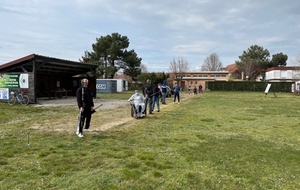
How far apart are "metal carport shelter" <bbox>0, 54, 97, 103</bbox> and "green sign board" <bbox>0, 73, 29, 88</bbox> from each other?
0.94 ft

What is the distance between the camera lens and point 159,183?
384 centimetres

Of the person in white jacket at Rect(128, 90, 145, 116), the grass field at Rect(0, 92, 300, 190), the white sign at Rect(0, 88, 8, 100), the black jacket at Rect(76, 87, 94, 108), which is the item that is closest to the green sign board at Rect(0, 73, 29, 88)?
the white sign at Rect(0, 88, 8, 100)

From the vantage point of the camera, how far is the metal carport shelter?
17781 mm

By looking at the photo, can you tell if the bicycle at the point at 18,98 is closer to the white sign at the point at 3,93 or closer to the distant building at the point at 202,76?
the white sign at the point at 3,93

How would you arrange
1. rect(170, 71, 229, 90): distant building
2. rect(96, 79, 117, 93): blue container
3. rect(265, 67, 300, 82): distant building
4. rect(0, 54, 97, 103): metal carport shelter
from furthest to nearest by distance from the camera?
rect(170, 71, 229, 90): distant building < rect(265, 67, 300, 82): distant building < rect(96, 79, 117, 93): blue container < rect(0, 54, 97, 103): metal carport shelter

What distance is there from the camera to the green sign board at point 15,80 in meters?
17.9

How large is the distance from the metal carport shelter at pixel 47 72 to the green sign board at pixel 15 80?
29 cm

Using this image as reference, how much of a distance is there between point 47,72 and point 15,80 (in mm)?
8056

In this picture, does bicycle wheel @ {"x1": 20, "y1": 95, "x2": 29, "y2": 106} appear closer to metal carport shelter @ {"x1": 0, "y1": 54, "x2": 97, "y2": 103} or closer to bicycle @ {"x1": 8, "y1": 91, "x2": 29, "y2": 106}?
bicycle @ {"x1": 8, "y1": 91, "x2": 29, "y2": 106}

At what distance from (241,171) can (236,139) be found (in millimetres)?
2655

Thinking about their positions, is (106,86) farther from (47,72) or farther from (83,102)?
(83,102)

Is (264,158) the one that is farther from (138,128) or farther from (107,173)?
(138,128)

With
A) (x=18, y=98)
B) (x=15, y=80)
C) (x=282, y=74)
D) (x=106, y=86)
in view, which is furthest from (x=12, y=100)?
(x=282, y=74)

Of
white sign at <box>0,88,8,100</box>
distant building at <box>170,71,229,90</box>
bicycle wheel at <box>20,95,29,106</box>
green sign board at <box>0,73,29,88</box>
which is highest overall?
distant building at <box>170,71,229,90</box>
